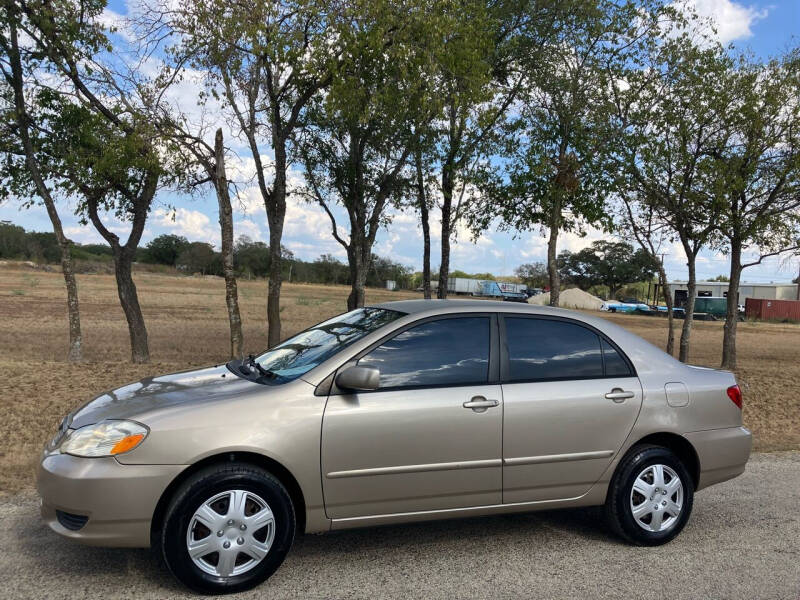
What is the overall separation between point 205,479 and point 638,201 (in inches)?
553

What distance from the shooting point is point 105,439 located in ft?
11.7

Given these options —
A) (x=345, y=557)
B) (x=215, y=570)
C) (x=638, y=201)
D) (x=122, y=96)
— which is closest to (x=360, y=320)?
(x=345, y=557)

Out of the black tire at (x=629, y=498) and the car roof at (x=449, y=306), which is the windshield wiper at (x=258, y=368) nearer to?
the car roof at (x=449, y=306)

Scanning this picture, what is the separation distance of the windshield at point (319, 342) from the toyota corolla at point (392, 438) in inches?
0.7

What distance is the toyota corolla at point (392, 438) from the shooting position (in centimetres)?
354

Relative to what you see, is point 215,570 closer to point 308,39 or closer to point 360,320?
point 360,320

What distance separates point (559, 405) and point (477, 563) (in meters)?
1.12

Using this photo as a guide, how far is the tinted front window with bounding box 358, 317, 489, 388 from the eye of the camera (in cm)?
409

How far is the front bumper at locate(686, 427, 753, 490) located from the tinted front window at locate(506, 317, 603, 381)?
91 centimetres

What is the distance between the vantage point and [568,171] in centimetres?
1480

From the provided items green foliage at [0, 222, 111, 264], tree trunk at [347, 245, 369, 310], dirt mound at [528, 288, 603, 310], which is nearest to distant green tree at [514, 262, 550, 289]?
dirt mound at [528, 288, 603, 310]

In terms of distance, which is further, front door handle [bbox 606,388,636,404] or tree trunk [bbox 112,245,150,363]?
tree trunk [bbox 112,245,150,363]

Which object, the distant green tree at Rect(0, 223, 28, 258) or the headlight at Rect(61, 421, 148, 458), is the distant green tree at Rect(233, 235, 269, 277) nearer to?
the distant green tree at Rect(0, 223, 28, 258)

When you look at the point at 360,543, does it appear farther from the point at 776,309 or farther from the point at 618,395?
the point at 776,309
